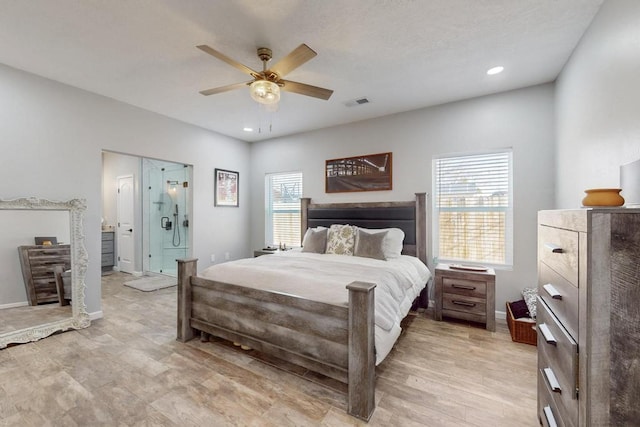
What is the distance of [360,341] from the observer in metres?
1.69

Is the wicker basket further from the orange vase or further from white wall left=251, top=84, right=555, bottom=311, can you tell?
the orange vase

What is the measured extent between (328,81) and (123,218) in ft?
17.1

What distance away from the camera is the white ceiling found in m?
1.91

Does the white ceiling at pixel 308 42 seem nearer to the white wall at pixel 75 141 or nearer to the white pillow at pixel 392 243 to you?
the white wall at pixel 75 141

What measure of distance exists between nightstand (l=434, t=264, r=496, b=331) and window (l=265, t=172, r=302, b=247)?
245 centimetres

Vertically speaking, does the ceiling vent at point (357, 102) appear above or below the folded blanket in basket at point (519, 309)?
above

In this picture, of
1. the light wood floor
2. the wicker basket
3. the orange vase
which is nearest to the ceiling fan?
the orange vase

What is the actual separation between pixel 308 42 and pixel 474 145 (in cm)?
242

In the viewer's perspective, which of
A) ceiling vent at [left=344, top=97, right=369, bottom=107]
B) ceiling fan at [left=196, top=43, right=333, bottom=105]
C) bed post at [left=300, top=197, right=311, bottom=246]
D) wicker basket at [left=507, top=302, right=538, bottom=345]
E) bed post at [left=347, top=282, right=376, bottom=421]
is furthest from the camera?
bed post at [left=300, top=197, right=311, bottom=246]

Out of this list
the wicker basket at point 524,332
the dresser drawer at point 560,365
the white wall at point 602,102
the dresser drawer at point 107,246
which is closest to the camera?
the dresser drawer at point 560,365

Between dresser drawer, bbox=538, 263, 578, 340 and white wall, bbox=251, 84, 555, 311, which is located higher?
white wall, bbox=251, 84, 555, 311

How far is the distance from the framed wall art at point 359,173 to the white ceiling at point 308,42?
38.0 inches

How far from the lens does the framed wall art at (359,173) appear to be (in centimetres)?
400

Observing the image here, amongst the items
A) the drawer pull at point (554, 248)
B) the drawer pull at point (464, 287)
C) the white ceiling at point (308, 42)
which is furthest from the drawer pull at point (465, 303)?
the white ceiling at point (308, 42)
